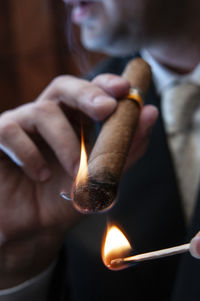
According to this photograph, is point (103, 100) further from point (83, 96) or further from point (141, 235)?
point (141, 235)

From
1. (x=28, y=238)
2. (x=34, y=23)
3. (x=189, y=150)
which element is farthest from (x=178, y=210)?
(x=34, y=23)

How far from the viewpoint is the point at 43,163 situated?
64cm

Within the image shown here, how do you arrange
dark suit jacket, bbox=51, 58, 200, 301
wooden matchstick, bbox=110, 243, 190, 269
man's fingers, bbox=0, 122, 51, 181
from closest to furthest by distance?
wooden matchstick, bbox=110, 243, 190, 269, man's fingers, bbox=0, 122, 51, 181, dark suit jacket, bbox=51, 58, 200, 301

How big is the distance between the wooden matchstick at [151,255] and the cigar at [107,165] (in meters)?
0.06

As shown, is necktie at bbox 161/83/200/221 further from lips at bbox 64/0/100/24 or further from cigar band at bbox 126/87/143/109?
cigar band at bbox 126/87/143/109

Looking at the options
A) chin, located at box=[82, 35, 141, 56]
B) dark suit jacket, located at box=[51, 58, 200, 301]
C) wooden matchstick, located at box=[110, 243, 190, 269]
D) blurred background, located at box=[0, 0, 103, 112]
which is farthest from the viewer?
blurred background, located at box=[0, 0, 103, 112]

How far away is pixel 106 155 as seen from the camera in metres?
0.33

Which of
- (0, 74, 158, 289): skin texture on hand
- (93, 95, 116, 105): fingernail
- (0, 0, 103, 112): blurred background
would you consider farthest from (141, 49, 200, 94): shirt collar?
(0, 0, 103, 112): blurred background

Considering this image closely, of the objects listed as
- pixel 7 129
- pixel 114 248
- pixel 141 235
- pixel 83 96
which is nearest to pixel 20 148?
pixel 7 129

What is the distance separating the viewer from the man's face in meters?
0.95

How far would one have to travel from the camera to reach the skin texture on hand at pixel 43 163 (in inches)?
23.5

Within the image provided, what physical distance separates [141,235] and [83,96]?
0.56 metres

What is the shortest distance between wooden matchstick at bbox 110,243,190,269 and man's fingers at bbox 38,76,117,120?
230 mm

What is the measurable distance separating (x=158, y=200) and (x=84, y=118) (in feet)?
1.39
